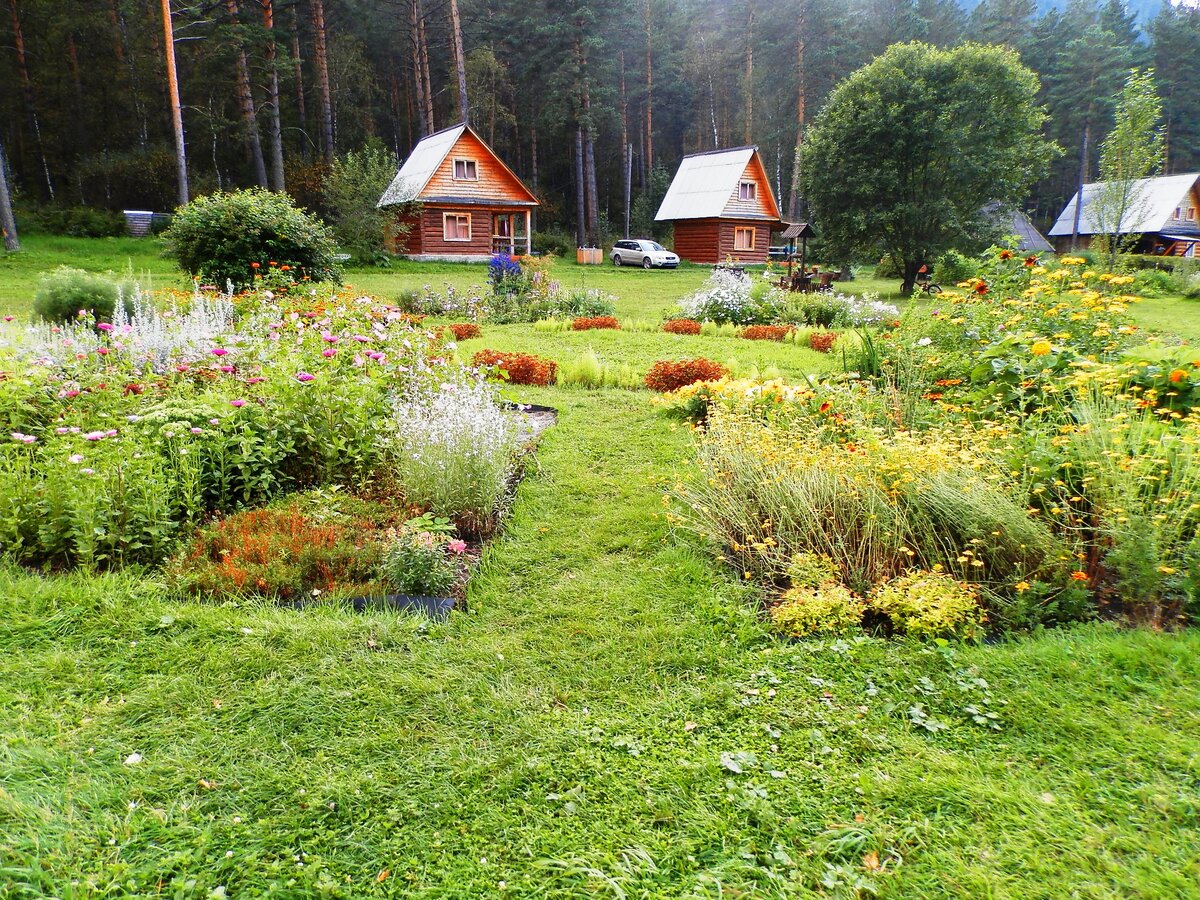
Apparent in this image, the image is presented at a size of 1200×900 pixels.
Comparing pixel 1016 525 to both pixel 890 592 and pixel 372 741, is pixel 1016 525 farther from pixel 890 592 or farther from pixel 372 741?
pixel 372 741

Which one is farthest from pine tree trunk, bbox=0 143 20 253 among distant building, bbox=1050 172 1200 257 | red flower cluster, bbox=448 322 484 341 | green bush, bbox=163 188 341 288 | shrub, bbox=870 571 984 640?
distant building, bbox=1050 172 1200 257

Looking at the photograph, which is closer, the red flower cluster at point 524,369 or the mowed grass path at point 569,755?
the mowed grass path at point 569,755

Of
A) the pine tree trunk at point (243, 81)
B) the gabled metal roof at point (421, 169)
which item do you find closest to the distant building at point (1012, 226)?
the gabled metal roof at point (421, 169)

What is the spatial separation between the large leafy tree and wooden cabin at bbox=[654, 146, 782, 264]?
35.0ft

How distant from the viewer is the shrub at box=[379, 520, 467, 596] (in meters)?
3.46

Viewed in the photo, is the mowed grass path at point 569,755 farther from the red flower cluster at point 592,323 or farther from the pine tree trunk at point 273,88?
the pine tree trunk at point 273,88

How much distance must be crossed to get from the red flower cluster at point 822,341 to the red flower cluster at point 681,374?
314 cm

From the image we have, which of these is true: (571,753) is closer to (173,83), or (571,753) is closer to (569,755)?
(569,755)

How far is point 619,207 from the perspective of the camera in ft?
144

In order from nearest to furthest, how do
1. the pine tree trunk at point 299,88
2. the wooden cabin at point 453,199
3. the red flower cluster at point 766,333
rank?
the red flower cluster at point 766,333, the wooden cabin at point 453,199, the pine tree trunk at point 299,88

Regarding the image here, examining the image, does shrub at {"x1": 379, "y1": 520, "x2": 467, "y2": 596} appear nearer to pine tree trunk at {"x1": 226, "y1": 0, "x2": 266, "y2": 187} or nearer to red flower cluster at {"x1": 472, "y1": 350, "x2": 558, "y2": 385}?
red flower cluster at {"x1": 472, "y1": 350, "x2": 558, "y2": 385}

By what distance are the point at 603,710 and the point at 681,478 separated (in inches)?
89.7

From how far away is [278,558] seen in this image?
351 centimetres

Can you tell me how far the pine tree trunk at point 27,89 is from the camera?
1094 inches
